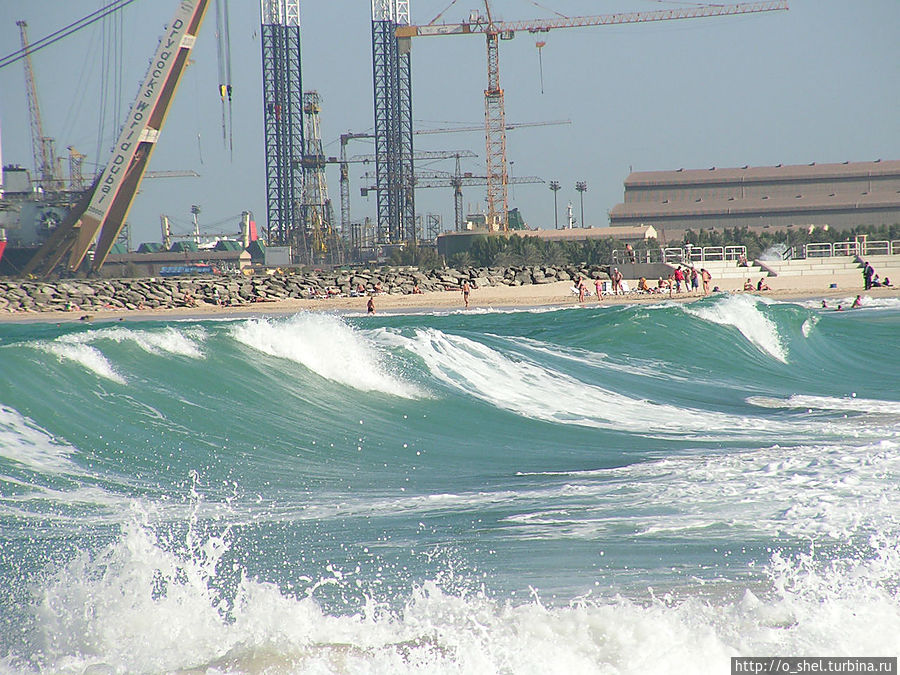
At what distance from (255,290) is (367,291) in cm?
580

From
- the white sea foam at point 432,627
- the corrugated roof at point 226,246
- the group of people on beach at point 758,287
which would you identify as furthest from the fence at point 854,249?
the corrugated roof at point 226,246

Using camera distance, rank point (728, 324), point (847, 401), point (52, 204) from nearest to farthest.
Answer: point (847, 401) < point (728, 324) < point (52, 204)

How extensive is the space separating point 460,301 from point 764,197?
6138 centimetres

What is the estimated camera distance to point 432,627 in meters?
4.08

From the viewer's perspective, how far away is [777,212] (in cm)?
9000

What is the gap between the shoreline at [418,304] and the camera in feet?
116

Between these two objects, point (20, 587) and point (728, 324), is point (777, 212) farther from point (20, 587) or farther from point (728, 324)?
point (20, 587)

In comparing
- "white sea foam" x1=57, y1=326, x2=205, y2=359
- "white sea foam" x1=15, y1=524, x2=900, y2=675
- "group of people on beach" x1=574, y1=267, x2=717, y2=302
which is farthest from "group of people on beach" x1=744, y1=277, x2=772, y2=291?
"white sea foam" x1=15, y1=524, x2=900, y2=675

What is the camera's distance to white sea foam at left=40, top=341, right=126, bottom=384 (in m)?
11.4

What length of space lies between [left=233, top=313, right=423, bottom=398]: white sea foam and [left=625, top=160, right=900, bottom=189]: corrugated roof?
85.5 m

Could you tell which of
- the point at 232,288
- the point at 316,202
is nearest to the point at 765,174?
the point at 316,202

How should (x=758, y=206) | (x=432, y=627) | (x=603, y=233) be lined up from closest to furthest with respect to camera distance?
(x=432, y=627), (x=603, y=233), (x=758, y=206)

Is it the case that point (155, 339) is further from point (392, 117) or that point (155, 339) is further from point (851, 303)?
point (392, 117)

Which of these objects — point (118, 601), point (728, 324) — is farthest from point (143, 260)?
point (118, 601)
